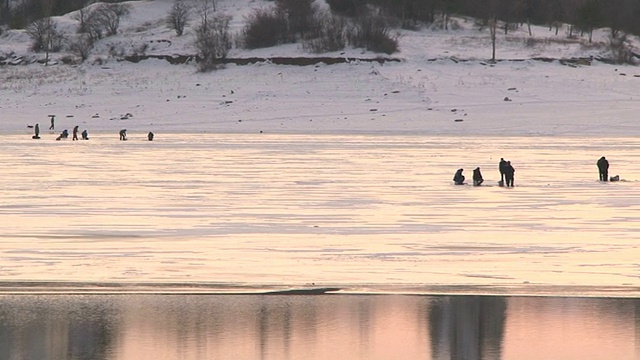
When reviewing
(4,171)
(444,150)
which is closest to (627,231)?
(4,171)

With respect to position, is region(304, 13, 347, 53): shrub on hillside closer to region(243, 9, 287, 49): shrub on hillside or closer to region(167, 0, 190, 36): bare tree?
region(243, 9, 287, 49): shrub on hillside

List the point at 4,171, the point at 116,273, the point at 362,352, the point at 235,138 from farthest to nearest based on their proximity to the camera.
→ 1. the point at 235,138
2. the point at 4,171
3. the point at 116,273
4. the point at 362,352

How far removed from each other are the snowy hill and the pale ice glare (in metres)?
0.21

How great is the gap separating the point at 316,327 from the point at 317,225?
758 centimetres

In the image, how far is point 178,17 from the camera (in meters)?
88.2

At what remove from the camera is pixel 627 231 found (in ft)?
61.2

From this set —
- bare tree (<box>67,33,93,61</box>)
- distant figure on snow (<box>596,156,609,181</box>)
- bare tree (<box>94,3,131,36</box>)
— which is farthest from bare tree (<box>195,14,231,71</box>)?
distant figure on snow (<box>596,156,609,181</box>)

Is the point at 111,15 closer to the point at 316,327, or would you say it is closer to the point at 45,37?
the point at 45,37

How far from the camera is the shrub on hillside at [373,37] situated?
7800 cm

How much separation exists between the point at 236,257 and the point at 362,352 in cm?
523

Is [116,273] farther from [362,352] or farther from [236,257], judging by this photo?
[362,352]

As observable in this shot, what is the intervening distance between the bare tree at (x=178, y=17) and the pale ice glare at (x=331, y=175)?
10.1m

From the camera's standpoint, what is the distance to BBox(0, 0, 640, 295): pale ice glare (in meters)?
15.3

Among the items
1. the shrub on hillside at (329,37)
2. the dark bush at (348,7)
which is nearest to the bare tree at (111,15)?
the shrub on hillside at (329,37)
